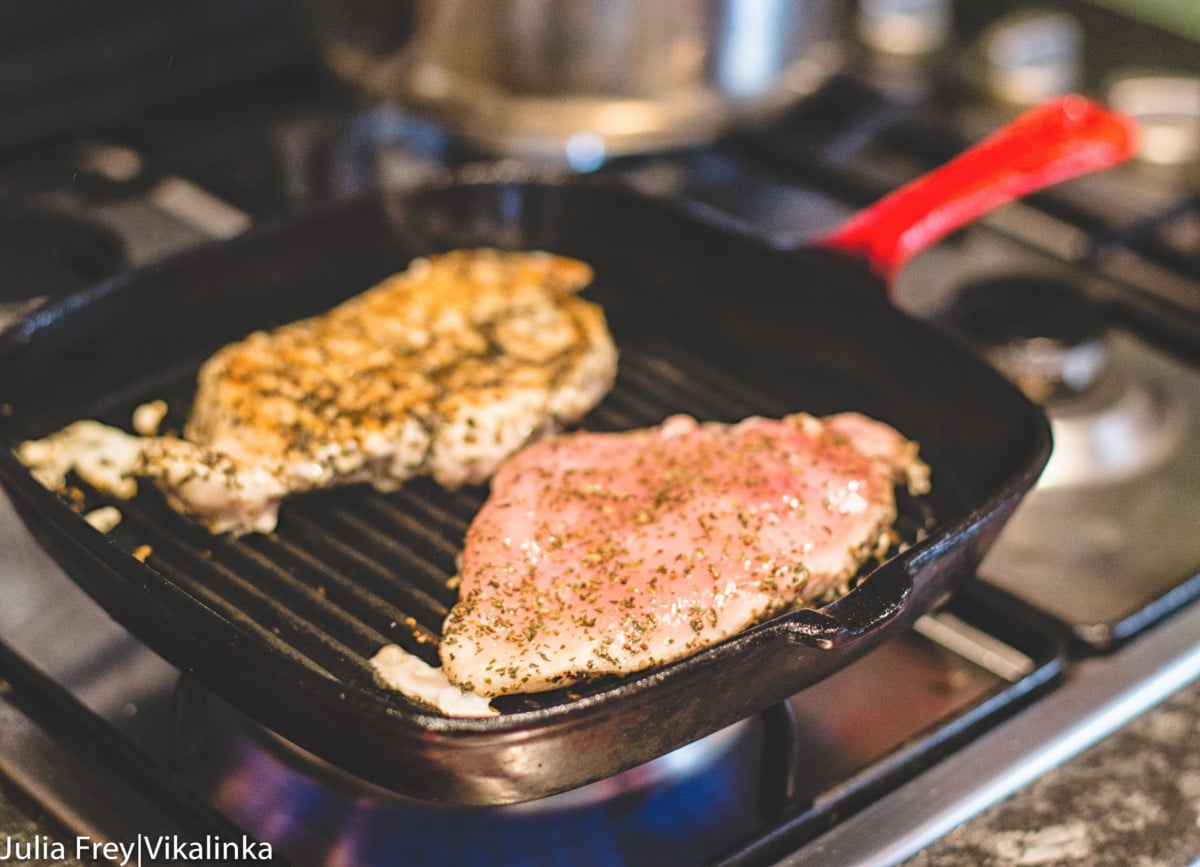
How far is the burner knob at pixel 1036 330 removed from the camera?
128 centimetres

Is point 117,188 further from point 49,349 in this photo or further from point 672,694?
point 672,694

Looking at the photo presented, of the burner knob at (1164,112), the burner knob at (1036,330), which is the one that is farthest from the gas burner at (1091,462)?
the burner knob at (1164,112)

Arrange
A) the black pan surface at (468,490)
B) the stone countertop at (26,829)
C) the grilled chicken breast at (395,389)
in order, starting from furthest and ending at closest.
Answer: the grilled chicken breast at (395,389)
the stone countertop at (26,829)
the black pan surface at (468,490)

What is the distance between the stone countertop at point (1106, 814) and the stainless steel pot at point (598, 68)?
888 mm

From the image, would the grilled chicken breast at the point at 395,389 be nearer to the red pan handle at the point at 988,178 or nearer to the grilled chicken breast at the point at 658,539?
the grilled chicken breast at the point at 658,539

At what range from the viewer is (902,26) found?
198 cm

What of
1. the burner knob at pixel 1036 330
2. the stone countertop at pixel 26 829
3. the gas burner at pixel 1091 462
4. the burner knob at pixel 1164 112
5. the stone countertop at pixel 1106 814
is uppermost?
the burner knob at pixel 1164 112

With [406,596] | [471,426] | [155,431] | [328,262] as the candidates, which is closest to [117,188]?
[328,262]

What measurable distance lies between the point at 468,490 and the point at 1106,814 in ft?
1.83

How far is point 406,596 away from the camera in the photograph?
0.96 m

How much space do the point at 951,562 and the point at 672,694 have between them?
0.23 meters

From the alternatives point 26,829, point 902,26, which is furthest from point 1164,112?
point 26,829

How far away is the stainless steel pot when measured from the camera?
1457mm

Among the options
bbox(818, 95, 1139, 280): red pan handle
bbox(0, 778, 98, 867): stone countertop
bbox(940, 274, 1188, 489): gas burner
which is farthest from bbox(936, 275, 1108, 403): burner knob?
bbox(0, 778, 98, 867): stone countertop
